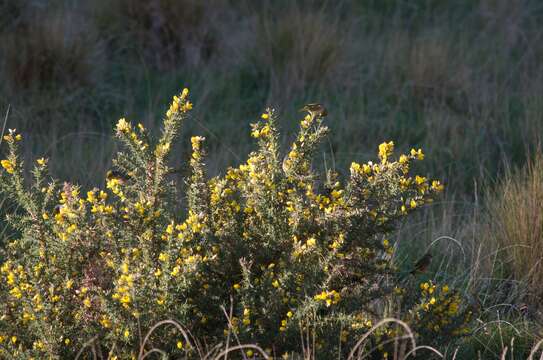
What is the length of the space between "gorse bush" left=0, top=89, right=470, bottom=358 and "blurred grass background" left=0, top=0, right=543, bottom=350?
175cm

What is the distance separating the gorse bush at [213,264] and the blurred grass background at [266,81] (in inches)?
68.8

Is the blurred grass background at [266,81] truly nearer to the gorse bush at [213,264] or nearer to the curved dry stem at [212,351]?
the gorse bush at [213,264]

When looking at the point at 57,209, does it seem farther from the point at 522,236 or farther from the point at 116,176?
the point at 522,236

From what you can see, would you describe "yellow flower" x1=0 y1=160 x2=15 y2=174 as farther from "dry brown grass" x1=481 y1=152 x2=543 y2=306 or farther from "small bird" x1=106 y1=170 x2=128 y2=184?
"dry brown grass" x1=481 y1=152 x2=543 y2=306

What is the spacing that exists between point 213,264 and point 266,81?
151 inches

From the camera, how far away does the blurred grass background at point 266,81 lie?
17.2 ft

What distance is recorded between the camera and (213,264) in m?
2.58

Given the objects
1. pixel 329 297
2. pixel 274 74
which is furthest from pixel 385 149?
pixel 274 74

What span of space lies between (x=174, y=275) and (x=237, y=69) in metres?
4.12

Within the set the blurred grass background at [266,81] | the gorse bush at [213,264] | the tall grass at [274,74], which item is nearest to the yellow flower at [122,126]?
the gorse bush at [213,264]

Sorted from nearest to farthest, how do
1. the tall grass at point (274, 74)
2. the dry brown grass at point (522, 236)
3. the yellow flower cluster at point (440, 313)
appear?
the yellow flower cluster at point (440, 313), the dry brown grass at point (522, 236), the tall grass at point (274, 74)

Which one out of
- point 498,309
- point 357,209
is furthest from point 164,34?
point 357,209

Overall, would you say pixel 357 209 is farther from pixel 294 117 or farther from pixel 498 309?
pixel 294 117

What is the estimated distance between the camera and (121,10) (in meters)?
6.50
